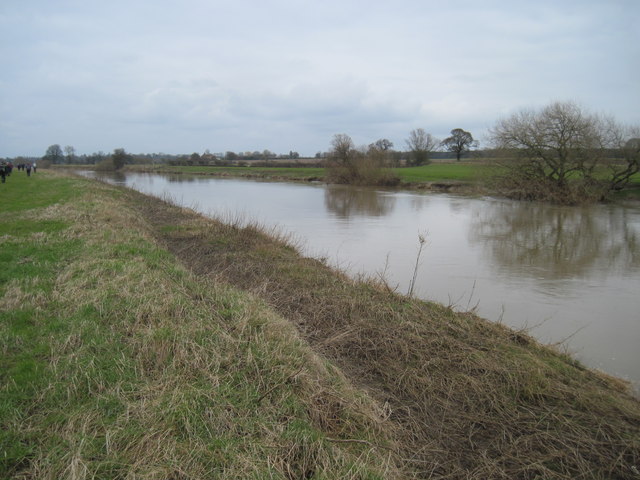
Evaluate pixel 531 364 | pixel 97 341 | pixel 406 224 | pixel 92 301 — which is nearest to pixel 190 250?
pixel 92 301

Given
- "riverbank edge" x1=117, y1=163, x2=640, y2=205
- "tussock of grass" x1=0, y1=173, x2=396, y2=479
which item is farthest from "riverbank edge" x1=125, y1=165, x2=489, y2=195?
"tussock of grass" x1=0, y1=173, x2=396, y2=479

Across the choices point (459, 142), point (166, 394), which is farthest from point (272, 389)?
point (459, 142)

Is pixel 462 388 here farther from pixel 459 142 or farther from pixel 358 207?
pixel 459 142

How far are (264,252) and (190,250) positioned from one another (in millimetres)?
1889

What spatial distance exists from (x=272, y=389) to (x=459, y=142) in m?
80.3

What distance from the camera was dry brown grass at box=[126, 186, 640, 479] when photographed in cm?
358

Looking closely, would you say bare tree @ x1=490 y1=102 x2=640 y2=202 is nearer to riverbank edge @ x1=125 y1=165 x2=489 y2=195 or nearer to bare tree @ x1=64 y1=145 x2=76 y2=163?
riverbank edge @ x1=125 y1=165 x2=489 y2=195

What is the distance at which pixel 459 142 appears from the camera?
77312 mm

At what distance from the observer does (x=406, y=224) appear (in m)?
19.5

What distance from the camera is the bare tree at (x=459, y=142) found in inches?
3033

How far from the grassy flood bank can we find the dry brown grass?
0.07 feet

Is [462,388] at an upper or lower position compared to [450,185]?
lower

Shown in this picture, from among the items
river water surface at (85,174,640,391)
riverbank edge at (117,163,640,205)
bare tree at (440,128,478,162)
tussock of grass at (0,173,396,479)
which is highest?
bare tree at (440,128,478,162)

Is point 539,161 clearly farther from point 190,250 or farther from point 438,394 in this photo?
point 438,394
